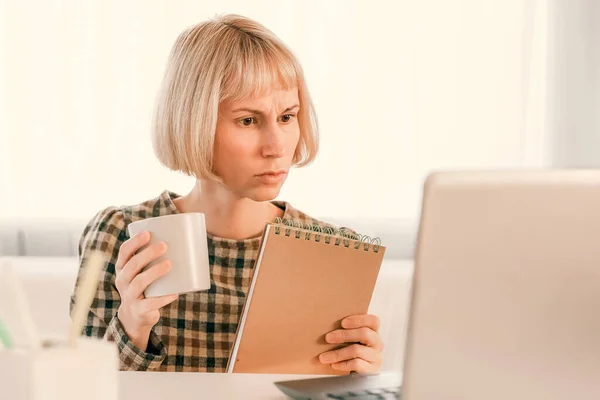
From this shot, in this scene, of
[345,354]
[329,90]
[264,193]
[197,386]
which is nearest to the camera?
[197,386]

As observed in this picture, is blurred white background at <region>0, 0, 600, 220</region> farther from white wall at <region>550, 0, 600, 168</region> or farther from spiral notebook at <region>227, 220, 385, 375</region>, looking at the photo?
spiral notebook at <region>227, 220, 385, 375</region>

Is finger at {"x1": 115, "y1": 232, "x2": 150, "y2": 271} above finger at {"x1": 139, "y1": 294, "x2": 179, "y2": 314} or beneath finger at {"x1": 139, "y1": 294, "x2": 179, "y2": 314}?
above

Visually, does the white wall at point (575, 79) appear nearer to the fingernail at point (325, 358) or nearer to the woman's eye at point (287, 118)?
the woman's eye at point (287, 118)

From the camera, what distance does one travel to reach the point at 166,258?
3.79ft

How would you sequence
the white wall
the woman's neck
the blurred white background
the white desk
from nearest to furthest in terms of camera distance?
1. the white desk
2. the woman's neck
3. the blurred white background
4. the white wall

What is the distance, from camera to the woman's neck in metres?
1.59

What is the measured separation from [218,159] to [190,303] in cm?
27

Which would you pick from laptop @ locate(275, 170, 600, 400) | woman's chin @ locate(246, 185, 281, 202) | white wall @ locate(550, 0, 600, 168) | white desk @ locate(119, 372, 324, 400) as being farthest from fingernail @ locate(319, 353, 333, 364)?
white wall @ locate(550, 0, 600, 168)

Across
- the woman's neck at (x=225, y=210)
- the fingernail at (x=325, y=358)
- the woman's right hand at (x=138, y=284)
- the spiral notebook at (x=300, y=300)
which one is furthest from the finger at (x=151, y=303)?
the woman's neck at (x=225, y=210)

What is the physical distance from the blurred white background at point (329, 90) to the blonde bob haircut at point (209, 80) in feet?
3.58

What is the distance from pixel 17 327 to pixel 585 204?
1.54 feet

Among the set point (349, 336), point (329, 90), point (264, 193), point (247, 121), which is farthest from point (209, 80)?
point (329, 90)

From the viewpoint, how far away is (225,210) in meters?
1.60

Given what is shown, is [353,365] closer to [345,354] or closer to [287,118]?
[345,354]
